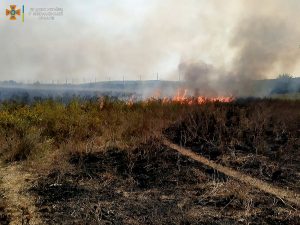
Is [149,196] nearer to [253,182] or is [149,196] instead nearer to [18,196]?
[253,182]

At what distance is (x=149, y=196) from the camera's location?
21.1ft

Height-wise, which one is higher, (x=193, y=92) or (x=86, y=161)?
(x=193, y=92)

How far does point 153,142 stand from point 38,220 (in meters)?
4.78

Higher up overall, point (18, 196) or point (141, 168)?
point (141, 168)

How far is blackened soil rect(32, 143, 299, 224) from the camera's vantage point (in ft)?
17.8

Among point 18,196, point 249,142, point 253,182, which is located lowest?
point 18,196

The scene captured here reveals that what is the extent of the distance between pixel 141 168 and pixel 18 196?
2902 millimetres

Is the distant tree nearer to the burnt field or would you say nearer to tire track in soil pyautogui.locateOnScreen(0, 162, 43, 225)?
the burnt field

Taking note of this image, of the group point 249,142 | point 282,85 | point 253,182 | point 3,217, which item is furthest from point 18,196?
point 282,85

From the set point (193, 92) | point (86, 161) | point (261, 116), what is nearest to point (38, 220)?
point (86, 161)

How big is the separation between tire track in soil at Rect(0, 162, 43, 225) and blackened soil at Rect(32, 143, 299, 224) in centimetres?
18

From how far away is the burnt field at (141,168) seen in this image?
18.4 feet

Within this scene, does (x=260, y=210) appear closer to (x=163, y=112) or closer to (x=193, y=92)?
(x=163, y=112)

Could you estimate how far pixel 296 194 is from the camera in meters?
6.56
